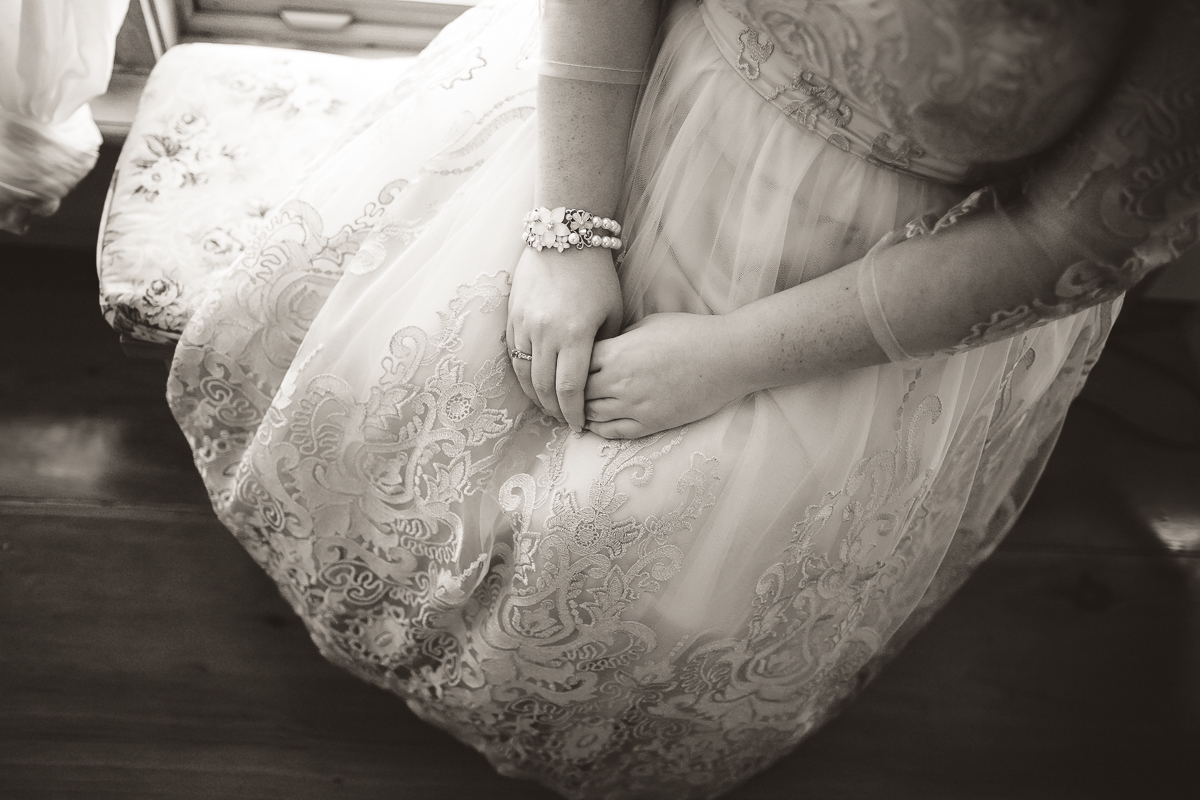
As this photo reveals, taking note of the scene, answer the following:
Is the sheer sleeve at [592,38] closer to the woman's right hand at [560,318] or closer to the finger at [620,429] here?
the woman's right hand at [560,318]

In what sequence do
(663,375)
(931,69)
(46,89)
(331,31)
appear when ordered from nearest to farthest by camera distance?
1. (931,69)
2. (663,375)
3. (46,89)
4. (331,31)

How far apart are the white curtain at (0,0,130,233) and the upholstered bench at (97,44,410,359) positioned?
0.25 feet

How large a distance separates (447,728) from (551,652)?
0.86 feet

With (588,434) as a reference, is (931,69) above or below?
above

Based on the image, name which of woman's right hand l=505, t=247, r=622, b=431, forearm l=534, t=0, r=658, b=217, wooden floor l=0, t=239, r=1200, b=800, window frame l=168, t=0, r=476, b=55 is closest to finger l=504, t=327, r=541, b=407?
woman's right hand l=505, t=247, r=622, b=431

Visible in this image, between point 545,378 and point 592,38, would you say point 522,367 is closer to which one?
point 545,378

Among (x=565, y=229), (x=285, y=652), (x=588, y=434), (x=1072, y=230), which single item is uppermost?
(x=1072, y=230)

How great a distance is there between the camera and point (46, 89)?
2.87 feet

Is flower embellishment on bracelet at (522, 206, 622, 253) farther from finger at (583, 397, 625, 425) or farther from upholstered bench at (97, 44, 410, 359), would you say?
upholstered bench at (97, 44, 410, 359)

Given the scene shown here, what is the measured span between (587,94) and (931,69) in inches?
10.7

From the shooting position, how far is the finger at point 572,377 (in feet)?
2.07

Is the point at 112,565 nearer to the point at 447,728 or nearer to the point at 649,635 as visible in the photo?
the point at 447,728

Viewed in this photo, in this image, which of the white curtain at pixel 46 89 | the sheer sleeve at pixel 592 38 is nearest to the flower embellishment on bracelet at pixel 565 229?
the sheer sleeve at pixel 592 38

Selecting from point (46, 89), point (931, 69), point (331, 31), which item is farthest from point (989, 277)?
point (331, 31)
